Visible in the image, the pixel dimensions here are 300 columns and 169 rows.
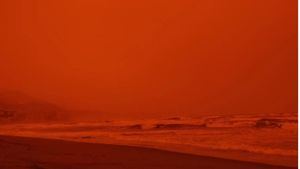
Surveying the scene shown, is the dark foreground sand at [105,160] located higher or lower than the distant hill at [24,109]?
lower

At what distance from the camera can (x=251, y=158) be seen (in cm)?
445

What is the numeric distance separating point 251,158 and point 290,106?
649cm

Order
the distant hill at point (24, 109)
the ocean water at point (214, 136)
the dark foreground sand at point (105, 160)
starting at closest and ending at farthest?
the dark foreground sand at point (105, 160) → the ocean water at point (214, 136) → the distant hill at point (24, 109)

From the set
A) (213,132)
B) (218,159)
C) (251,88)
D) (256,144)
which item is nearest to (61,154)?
(218,159)

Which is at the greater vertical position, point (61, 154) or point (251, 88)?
point (251, 88)

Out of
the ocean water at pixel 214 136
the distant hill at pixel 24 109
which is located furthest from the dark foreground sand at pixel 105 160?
the distant hill at pixel 24 109

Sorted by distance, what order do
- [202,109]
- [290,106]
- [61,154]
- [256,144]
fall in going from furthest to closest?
[202,109] < [290,106] < [256,144] < [61,154]

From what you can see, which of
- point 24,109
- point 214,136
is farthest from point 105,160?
point 24,109

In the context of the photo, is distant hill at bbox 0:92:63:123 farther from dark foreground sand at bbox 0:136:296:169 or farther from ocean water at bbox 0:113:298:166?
dark foreground sand at bbox 0:136:296:169

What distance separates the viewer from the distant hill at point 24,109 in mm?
11135

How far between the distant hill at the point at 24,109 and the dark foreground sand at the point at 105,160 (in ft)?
21.9

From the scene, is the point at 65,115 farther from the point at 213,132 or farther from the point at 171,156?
the point at 171,156

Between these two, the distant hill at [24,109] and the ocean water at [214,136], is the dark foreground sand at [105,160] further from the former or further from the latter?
the distant hill at [24,109]

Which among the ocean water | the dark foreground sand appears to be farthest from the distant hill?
the dark foreground sand
